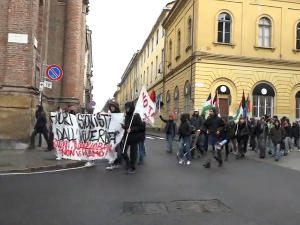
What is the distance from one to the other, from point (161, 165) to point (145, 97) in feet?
6.90

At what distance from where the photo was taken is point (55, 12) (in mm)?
22516

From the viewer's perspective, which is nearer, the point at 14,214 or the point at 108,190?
the point at 14,214

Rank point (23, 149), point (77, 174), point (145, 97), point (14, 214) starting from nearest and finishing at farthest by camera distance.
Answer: point (14, 214)
point (77, 174)
point (145, 97)
point (23, 149)

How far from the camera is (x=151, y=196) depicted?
22.3ft

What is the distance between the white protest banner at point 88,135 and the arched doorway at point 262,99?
789 inches

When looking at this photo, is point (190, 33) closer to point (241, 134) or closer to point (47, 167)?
point (241, 134)

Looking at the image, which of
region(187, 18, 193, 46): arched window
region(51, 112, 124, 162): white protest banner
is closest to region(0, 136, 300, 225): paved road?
region(51, 112, 124, 162): white protest banner

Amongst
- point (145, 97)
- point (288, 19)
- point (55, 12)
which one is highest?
point (288, 19)

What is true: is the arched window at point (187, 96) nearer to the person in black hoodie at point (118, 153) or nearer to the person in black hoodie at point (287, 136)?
the person in black hoodie at point (287, 136)

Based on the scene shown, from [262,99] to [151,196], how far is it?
79.5 feet

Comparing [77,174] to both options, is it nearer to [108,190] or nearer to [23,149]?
[108,190]

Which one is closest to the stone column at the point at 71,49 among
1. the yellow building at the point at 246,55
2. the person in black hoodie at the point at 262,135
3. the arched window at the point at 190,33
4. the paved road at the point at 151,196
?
the yellow building at the point at 246,55

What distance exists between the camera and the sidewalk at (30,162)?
9587mm

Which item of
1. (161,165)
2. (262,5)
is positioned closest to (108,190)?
(161,165)
